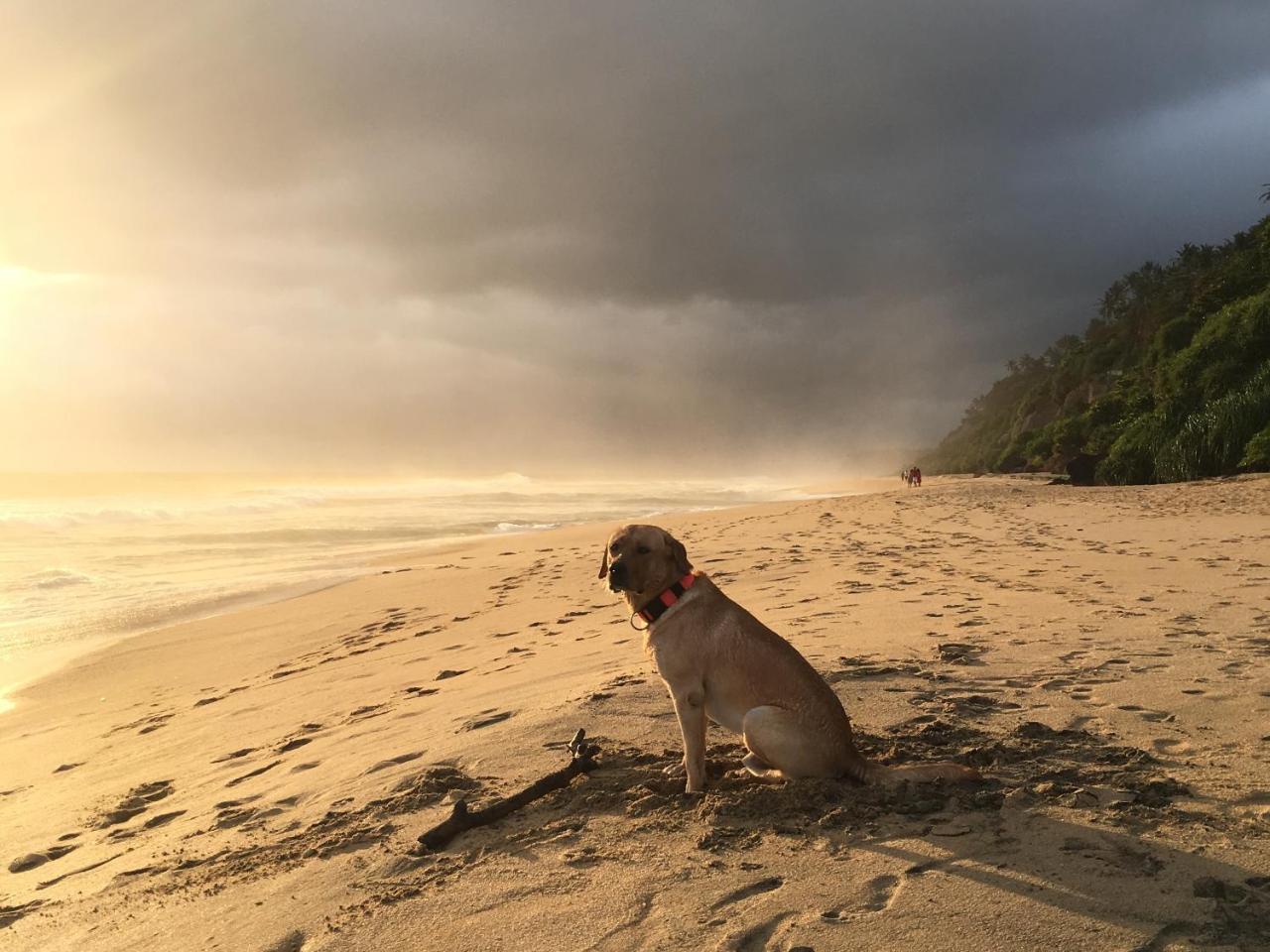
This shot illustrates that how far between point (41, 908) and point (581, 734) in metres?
2.61

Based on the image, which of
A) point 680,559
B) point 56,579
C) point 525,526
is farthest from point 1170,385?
point 56,579

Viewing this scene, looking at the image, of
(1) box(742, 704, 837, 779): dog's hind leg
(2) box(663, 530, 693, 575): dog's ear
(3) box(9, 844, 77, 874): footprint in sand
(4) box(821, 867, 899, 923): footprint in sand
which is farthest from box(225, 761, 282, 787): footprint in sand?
(4) box(821, 867, 899, 923): footprint in sand

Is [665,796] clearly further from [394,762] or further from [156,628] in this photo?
[156,628]

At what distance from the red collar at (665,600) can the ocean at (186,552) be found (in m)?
9.15

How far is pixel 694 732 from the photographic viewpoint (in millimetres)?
4078

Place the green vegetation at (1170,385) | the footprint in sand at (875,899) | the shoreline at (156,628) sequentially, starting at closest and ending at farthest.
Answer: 1. the footprint in sand at (875,899)
2. the shoreline at (156,628)
3. the green vegetation at (1170,385)

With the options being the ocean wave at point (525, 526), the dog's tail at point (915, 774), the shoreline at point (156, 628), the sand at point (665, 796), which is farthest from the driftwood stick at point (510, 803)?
the ocean wave at point (525, 526)

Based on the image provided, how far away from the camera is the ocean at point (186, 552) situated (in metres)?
12.8

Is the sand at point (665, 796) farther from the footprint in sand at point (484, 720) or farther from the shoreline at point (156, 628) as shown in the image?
the shoreline at point (156, 628)

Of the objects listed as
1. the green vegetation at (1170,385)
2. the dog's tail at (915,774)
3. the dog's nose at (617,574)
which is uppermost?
the green vegetation at (1170,385)

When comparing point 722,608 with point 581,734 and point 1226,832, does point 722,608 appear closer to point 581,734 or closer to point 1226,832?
point 581,734

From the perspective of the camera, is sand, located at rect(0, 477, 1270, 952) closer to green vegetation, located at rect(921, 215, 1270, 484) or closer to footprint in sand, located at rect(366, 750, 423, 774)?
footprint in sand, located at rect(366, 750, 423, 774)

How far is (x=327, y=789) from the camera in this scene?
464cm

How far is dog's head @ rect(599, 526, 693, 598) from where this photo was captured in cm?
435
